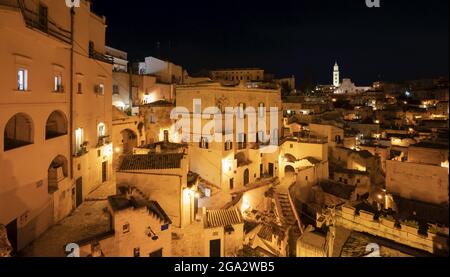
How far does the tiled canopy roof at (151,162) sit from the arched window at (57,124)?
11.9 ft

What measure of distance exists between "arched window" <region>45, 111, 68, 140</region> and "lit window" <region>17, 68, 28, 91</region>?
11.7 feet

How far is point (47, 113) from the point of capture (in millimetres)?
13703

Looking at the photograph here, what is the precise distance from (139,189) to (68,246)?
16.4ft

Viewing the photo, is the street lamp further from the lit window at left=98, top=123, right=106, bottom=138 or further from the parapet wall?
the lit window at left=98, top=123, right=106, bottom=138

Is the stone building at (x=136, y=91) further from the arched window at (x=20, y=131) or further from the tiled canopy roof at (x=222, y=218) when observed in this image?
the tiled canopy roof at (x=222, y=218)

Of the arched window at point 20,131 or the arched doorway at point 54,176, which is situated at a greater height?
the arched window at point 20,131

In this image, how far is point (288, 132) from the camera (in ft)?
106

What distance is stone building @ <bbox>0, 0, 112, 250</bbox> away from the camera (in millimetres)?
11031

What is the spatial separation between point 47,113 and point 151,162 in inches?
214

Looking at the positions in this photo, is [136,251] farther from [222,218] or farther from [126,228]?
[222,218]

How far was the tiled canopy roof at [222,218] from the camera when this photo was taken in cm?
1479

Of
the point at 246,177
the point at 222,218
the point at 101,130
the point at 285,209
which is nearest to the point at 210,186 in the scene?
the point at 246,177

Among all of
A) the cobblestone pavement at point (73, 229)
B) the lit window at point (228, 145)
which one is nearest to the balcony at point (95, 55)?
the cobblestone pavement at point (73, 229)
